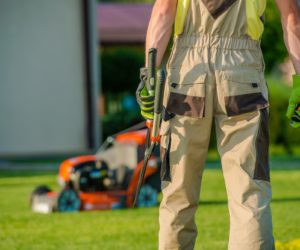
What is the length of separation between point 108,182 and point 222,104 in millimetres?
6073

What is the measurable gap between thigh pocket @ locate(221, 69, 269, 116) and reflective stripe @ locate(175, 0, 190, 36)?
1.26 ft

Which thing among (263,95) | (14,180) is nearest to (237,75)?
(263,95)

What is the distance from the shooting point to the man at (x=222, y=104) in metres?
6.48

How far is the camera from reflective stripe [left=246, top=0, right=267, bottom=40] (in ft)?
21.3

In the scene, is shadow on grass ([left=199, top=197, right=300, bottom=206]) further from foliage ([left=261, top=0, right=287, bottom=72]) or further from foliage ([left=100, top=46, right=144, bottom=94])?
foliage ([left=100, top=46, right=144, bottom=94])

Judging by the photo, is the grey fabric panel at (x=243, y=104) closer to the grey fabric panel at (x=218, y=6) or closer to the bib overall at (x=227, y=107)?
the bib overall at (x=227, y=107)

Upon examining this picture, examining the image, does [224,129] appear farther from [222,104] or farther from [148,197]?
[148,197]

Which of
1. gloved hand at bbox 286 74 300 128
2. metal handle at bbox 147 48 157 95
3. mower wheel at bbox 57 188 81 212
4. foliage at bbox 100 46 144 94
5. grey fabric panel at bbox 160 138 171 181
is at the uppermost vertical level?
metal handle at bbox 147 48 157 95

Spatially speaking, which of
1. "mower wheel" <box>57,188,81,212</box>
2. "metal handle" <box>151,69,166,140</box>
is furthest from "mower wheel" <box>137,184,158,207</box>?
"metal handle" <box>151,69,166,140</box>

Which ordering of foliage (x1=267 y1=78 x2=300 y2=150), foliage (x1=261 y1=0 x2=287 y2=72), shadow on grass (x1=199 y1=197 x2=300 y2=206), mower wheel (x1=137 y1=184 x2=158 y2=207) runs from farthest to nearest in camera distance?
1. foliage (x1=267 y1=78 x2=300 y2=150)
2. foliage (x1=261 y1=0 x2=287 y2=72)
3. shadow on grass (x1=199 y1=197 x2=300 y2=206)
4. mower wheel (x1=137 y1=184 x2=158 y2=207)

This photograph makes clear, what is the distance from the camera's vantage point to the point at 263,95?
258 inches

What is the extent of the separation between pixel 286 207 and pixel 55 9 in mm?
11037

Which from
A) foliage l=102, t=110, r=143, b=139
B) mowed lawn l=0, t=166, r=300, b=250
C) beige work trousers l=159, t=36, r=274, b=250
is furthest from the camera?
foliage l=102, t=110, r=143, b=139

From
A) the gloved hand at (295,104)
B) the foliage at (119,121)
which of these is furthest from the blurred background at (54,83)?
the gloved hand at (295,104)
